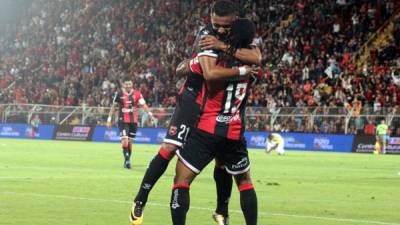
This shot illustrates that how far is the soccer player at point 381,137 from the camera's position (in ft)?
123

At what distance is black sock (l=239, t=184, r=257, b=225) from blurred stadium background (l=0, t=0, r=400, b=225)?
2.24m

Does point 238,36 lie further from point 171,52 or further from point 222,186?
point 171,52

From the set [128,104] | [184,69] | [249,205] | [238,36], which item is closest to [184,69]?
[184,69]

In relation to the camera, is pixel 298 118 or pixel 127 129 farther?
pixel 298 118

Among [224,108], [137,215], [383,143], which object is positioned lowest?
[383,143]

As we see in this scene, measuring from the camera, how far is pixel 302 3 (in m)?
46.6

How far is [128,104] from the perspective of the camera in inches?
981

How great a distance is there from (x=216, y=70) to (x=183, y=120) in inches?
42.3

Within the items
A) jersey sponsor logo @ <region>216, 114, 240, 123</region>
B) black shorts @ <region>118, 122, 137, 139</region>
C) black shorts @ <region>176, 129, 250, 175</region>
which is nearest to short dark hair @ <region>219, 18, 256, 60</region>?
jersey sponsor logo @ <region>216, 114, 240, 123</region>

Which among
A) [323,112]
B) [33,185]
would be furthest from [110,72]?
[33,185]

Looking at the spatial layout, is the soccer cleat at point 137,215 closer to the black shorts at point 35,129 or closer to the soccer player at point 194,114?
the soccer player at point 194,114

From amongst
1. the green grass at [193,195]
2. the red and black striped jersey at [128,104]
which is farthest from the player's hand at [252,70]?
the red and black striped jersey at [128,104]

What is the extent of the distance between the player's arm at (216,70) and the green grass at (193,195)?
290cm

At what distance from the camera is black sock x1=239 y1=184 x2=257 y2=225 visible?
9.01 m
